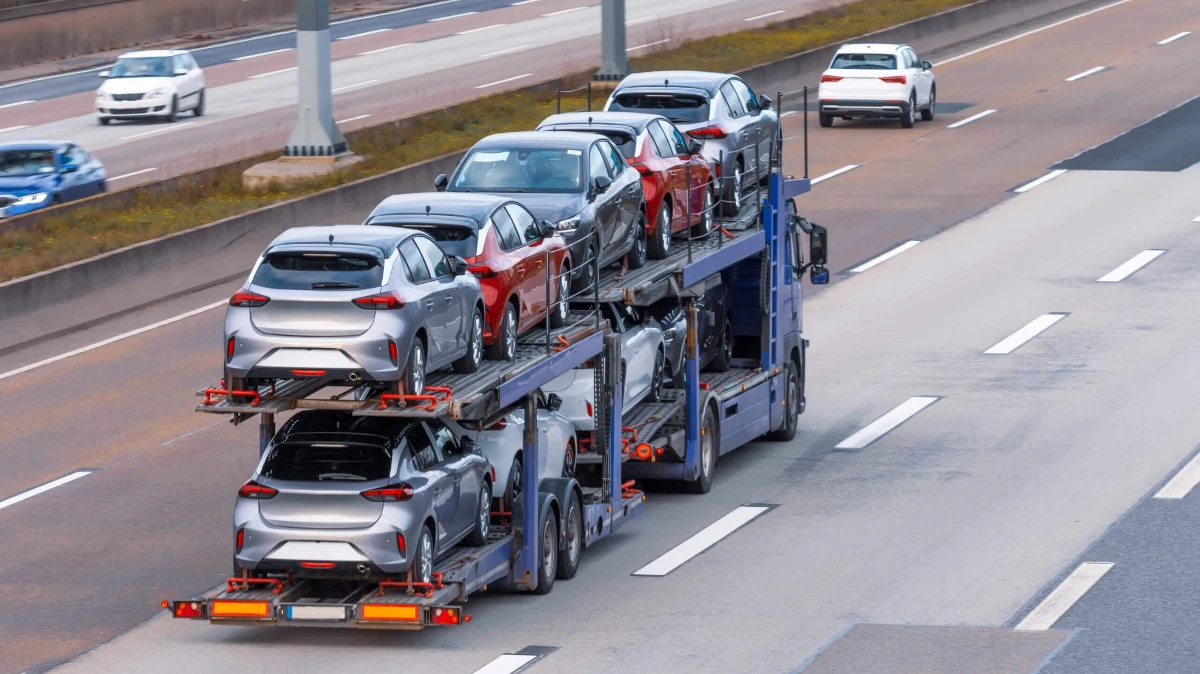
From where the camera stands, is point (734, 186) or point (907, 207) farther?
point (907, 207)

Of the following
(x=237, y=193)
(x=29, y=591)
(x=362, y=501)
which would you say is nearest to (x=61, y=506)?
(x=29, y=591)

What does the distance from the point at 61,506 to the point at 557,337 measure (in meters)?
5.48

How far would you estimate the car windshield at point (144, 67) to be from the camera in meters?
48.2

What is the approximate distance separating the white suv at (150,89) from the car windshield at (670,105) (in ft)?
82.2

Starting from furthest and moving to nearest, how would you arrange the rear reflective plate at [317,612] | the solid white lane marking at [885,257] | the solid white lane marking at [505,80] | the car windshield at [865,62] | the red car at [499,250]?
the solid white lane marking at [505,80], the car windshield at [865,62], the solid white lane marking at [885,257], the red car at [499,250], the rear reflective plate at [317,612]

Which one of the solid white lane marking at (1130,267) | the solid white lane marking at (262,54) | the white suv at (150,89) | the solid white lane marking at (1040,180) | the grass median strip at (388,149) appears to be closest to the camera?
the grass median strip at (388,149)

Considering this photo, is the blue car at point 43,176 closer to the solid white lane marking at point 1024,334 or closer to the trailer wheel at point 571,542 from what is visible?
the solid white lane marking at point 1024,334

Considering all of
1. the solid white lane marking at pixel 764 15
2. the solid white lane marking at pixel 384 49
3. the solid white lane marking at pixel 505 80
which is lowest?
the solid white lane marking at pixel 384 49

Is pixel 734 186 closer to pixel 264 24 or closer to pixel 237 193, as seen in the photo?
pixel 237 193

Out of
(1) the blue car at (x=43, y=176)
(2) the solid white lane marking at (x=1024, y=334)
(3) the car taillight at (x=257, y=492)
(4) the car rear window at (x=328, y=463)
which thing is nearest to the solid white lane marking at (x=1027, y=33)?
(1) the blue car at (x=43, y=176)

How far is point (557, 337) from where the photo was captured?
642 inches

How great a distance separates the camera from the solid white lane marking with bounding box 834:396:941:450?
21734 millimetres

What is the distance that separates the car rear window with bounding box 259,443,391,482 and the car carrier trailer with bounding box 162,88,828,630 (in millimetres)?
330

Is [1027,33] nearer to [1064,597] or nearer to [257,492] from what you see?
[1064,597]
